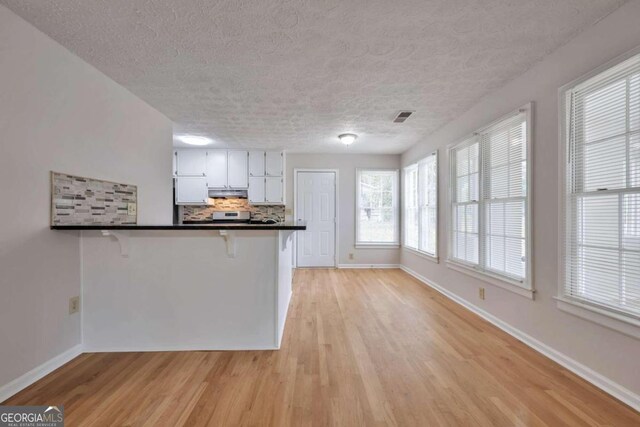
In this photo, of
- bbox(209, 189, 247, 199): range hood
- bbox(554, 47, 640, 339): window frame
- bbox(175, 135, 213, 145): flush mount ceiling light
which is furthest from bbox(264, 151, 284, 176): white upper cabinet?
bbox(554, 47, 640, 339): window frame

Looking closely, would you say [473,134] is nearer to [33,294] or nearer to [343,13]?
A: [343,13]

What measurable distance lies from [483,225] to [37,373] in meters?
3.93

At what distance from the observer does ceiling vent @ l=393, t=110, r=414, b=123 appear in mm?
3290

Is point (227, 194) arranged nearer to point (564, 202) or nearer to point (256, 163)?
point (256, 163)

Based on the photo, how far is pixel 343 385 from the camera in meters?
1.78

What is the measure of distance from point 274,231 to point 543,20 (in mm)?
2310

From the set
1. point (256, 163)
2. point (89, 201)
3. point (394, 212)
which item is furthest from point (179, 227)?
point (394, 212)

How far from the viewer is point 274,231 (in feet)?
7.34

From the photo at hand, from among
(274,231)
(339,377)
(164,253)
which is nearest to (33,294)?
(164,253)

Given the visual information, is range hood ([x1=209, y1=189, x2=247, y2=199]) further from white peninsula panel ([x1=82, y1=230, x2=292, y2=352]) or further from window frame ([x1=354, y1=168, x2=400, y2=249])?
white peninsula panel ([x1=82, y1=230, x2=292, y2=352])

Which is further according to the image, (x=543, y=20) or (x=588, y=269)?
(x=588, y=269)

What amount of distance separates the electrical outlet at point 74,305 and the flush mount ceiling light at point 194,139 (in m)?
2.90

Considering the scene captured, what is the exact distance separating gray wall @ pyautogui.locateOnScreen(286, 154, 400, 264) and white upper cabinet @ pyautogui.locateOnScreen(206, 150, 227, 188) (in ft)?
4.08

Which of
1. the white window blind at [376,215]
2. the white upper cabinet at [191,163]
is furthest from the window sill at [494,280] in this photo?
the white upper cabinet at [191,163]
